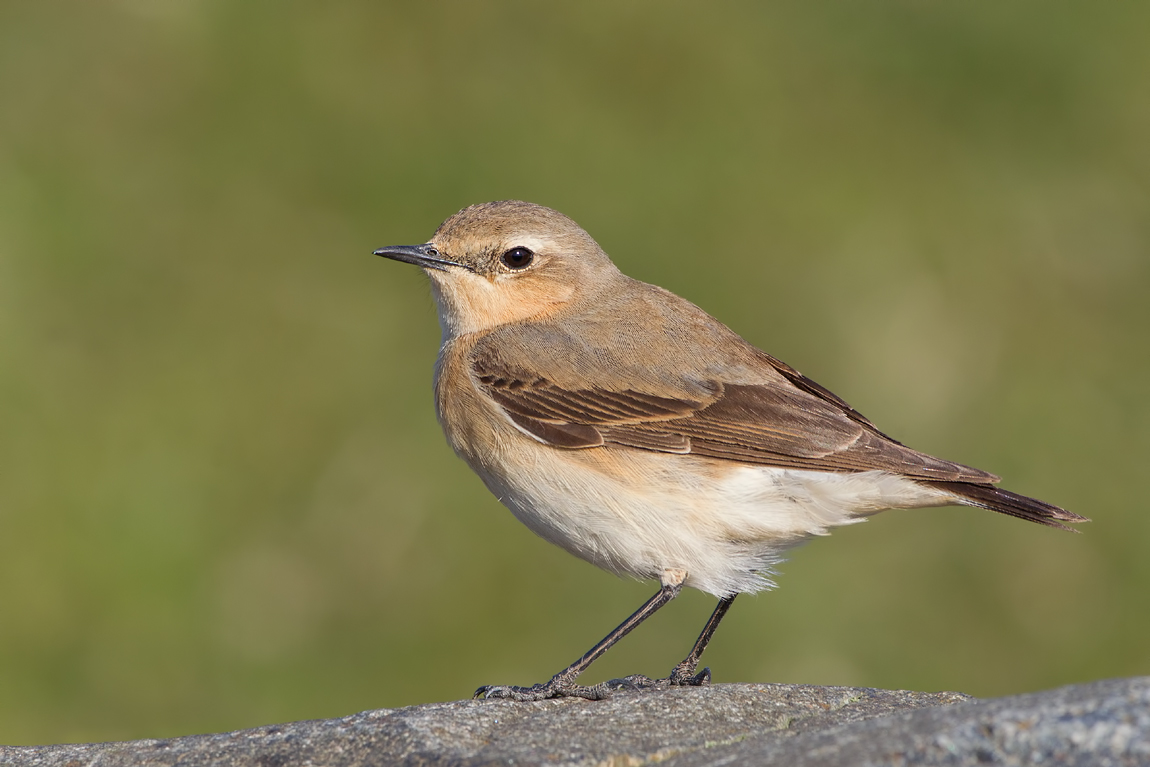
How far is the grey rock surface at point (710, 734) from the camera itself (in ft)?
14.5

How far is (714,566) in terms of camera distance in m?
7.59

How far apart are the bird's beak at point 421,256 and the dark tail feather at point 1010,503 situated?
3.47m

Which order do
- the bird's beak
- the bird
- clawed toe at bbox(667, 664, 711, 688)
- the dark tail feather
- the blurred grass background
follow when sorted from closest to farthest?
the dark tail feather < the bird < clawed toe at bbox(667, 664, 711, 688) < the bird's beak < the blurred grass background

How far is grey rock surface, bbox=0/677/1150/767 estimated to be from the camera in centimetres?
443

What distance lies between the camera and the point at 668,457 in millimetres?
7602

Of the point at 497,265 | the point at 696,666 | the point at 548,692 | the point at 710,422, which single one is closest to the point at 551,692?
the point at 548,692

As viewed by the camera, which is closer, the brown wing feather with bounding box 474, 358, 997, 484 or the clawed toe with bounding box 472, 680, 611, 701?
the clawed toe with bounding box 472, 680, 611, 701

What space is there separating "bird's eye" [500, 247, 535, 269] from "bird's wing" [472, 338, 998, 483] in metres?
0.91

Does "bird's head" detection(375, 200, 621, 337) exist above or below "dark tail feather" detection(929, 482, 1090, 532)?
above

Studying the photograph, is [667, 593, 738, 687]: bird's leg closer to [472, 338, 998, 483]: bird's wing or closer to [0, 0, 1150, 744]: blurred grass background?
[472, 338, 998, 483]: bird's wing

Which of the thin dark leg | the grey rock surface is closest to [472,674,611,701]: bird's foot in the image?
the thin dark leg

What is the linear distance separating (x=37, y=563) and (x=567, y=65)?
789 cm

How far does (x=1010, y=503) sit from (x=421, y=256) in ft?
13.3

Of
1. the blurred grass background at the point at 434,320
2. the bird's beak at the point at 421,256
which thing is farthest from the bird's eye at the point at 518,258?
the blurred grass background at the point at 434,320
